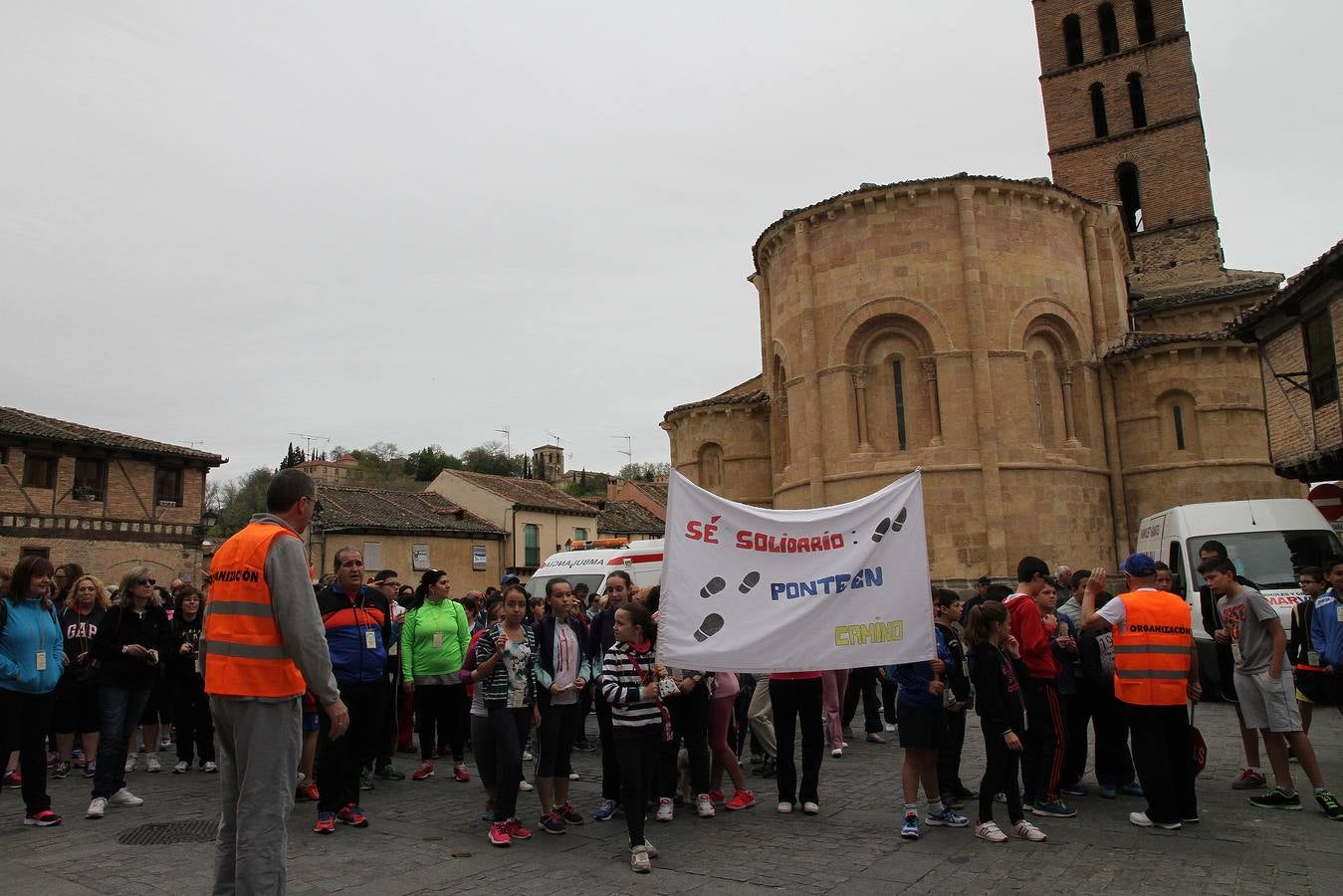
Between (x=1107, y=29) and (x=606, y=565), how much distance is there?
42323mm

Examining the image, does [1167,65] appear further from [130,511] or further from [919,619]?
[130,511]

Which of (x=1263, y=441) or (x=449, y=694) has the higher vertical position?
(x=1263, y=441)

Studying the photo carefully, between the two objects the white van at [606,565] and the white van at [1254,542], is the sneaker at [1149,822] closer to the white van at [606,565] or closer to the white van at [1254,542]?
the white van at [1254,542]

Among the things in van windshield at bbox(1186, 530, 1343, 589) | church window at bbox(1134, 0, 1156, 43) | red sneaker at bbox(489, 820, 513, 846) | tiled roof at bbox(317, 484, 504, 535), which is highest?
church window at bbox(1134, 0, 1156, 43)

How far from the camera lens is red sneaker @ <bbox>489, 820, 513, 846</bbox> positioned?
625 cm

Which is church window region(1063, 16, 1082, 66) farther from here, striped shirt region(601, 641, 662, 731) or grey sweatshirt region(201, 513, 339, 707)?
grey sweatshirt region(201, 513, 339, 707)

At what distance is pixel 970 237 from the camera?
79.3 feet


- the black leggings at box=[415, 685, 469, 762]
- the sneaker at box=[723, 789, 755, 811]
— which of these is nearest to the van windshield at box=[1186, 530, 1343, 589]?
the sneaker at box=[723, 789, 755, 811]

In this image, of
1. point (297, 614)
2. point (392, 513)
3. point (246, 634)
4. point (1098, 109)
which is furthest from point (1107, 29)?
point (246, 634)

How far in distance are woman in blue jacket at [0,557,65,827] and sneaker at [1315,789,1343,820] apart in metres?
9.60

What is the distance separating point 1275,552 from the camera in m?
13.4

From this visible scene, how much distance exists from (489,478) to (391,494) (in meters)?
5.53

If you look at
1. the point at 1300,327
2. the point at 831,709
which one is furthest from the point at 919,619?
the point at 1300,327

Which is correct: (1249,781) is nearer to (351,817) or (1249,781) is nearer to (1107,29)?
(351,817)
